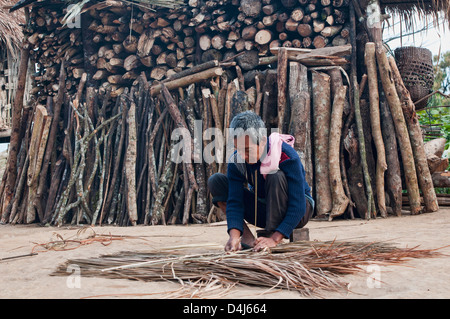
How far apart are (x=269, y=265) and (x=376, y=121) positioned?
129 inches

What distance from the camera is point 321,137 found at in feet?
16.0

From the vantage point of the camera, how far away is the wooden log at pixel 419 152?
4.63 m

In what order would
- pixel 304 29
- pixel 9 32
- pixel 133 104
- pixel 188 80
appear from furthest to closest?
pixel 9 32, pixel 133 104, pixel 188 80, pixel 304 29

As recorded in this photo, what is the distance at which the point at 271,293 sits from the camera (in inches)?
70.1

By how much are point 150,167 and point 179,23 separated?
6.85 feet

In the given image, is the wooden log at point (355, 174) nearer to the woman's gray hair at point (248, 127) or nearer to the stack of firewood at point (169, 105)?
the stack of firewood at point (169, 105)

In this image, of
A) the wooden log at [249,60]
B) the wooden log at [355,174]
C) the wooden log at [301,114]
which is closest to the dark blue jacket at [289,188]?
the wooden log at [301,114]

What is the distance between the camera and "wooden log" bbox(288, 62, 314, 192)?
4.64 m

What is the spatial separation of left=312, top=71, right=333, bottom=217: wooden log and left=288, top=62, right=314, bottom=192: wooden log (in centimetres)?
8

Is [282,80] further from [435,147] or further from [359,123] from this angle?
[435,147]

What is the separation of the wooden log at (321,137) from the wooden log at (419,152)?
84cm

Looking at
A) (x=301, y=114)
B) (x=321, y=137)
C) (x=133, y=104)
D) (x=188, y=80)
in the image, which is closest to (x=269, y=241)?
(x=301, y=114)
